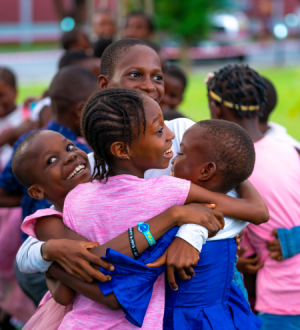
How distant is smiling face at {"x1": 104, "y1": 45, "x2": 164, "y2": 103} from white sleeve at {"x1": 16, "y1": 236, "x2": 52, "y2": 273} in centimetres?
100

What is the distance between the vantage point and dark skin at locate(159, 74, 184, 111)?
16.8 ft

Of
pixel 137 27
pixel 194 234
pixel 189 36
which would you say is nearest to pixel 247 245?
pixel 194 234

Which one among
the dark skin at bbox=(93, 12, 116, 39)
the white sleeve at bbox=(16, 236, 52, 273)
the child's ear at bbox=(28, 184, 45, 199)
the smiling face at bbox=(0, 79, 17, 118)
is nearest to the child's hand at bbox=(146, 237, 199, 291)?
the white sleeve at bbox=(16, 236, 52, 273)

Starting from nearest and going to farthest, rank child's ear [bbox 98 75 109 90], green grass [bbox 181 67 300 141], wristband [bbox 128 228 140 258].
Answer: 1. wristband [bbox 128 228 140 258]
2. child's ear [bbox 98 75 109 90]
3. green grass [bbox 181 67 300 141]

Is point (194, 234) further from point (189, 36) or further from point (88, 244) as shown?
point (189, 36)

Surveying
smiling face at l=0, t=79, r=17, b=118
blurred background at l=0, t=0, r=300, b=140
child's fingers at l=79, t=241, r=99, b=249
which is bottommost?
blurred background at l=0, t=0, r=300, b=140

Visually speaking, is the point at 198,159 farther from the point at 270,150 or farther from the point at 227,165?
the point at 270,150

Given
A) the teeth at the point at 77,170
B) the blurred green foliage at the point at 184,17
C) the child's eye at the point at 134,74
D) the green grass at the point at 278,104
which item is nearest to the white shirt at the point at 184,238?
the teeth at the point at 77,170

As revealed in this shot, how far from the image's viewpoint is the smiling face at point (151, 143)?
6.23ft

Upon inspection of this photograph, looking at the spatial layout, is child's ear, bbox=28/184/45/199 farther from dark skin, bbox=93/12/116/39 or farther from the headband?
dark skin, bbox=93/12/116/39

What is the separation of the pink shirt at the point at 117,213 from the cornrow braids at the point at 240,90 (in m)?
1.13

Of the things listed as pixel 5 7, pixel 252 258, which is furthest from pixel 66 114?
pixel 5 7

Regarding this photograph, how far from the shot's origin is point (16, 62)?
22156 mm

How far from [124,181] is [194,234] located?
0.36m
